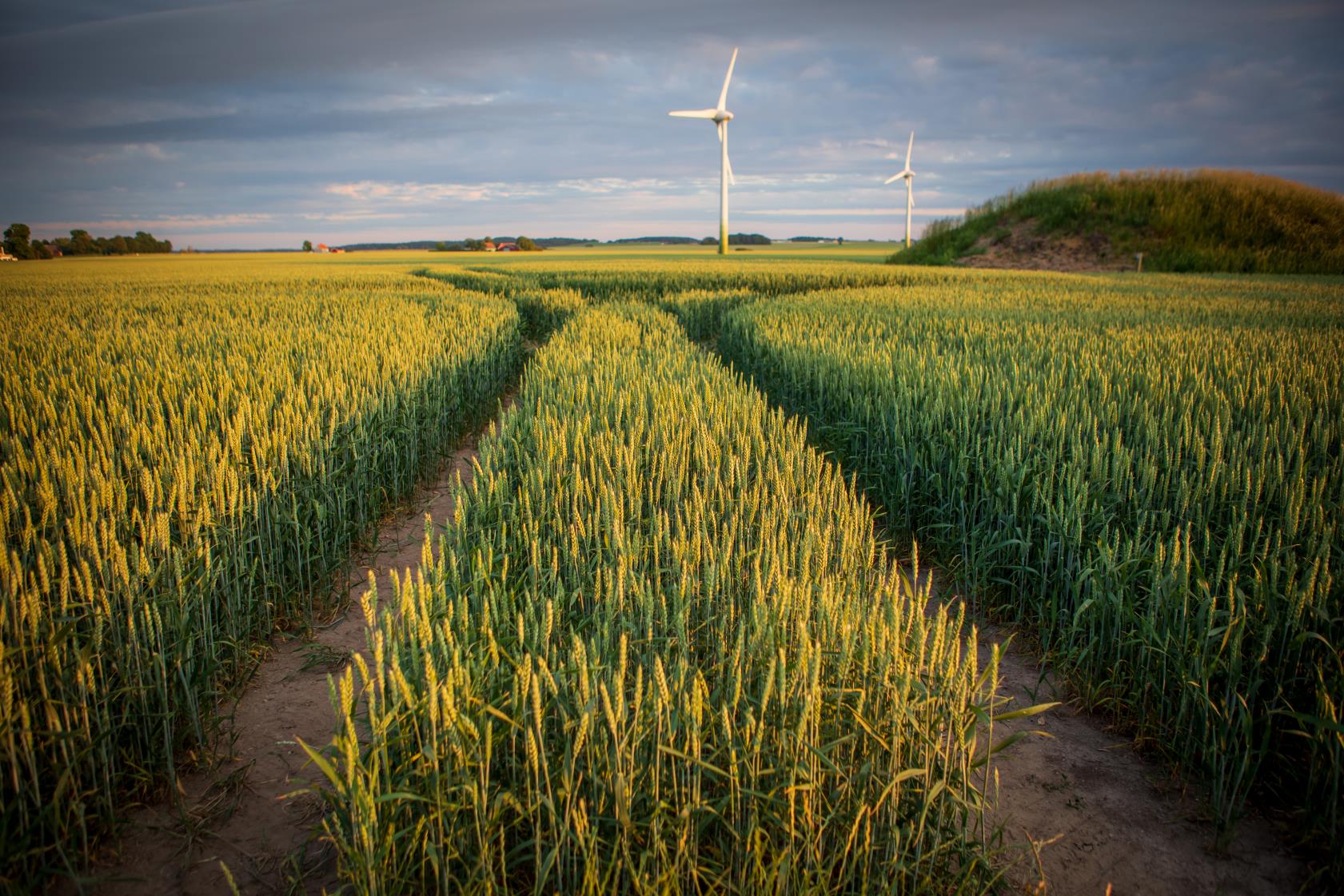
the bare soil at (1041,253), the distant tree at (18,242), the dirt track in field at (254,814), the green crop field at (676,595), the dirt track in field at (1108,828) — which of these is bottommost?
the dirt track in field at (1108,828)

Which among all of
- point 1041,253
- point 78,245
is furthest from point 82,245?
point 1041,253

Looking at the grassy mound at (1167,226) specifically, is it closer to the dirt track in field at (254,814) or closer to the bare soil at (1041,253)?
the bare soil at (1041,253)

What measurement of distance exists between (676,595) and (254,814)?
1.80 meters

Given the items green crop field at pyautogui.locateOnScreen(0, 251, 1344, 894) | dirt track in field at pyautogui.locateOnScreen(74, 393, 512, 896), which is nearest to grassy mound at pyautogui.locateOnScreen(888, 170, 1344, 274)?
green crop field at pyautogui.locateOnScreen(0, 251, 1344, 894)

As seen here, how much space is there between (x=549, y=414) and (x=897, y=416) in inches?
99.7

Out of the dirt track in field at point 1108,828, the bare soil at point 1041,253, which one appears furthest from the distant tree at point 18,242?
the dirt track in field at point 1108,828

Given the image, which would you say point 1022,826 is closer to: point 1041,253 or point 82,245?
point 1041,253

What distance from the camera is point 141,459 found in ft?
13.0

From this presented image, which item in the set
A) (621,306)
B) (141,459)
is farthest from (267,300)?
(141,459)

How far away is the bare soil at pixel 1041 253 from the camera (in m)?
31.5

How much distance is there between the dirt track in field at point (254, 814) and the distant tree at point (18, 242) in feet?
236

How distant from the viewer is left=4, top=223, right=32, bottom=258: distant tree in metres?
53.4

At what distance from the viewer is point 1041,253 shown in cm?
3331

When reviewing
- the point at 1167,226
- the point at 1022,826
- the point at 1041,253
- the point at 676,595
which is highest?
the point at 1167,226
